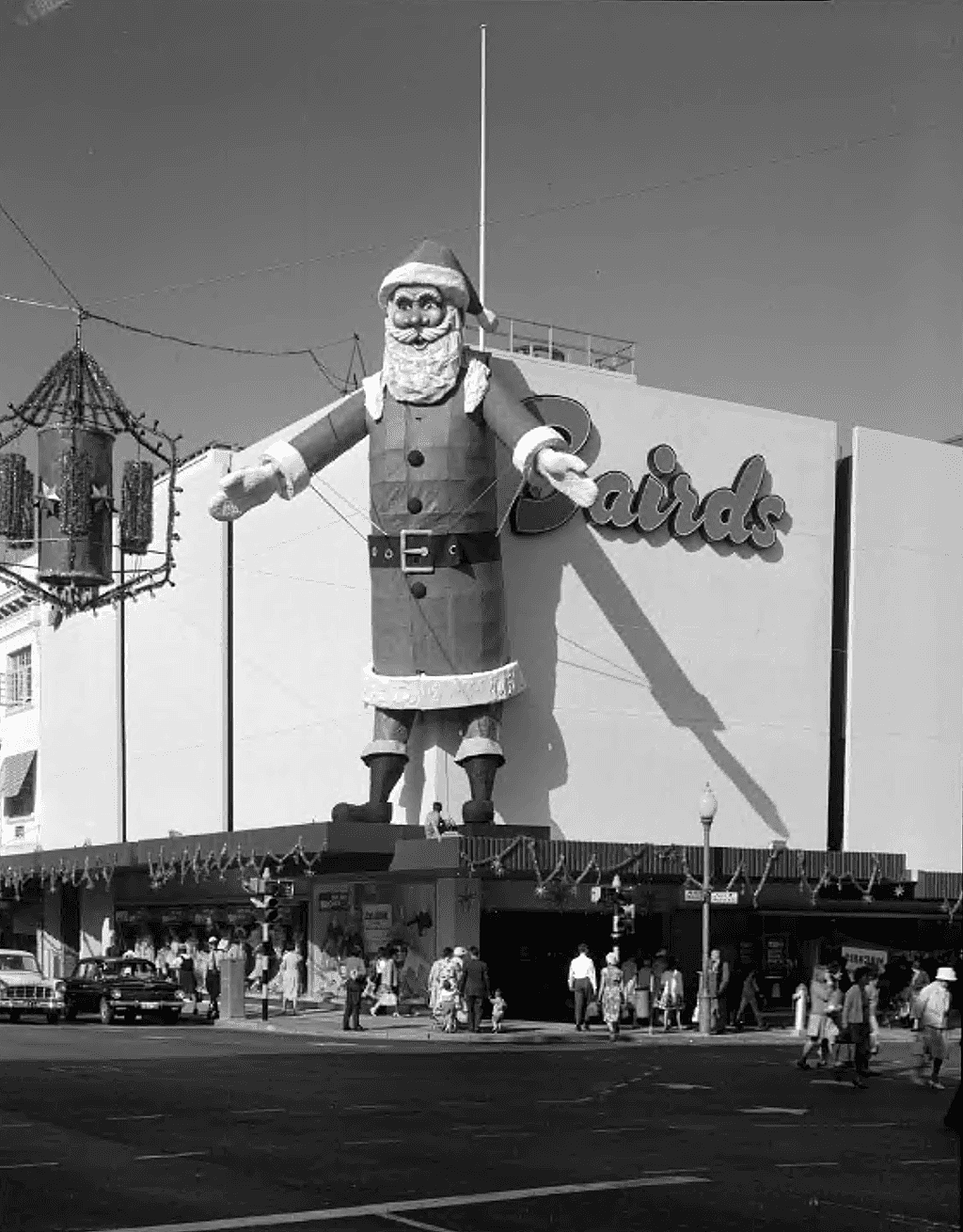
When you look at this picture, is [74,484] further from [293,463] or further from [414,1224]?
[414,1224]

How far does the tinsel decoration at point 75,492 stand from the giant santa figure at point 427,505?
567cm

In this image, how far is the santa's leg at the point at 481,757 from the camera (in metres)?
38.2

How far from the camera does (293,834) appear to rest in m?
38.9

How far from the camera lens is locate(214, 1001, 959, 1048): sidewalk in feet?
109

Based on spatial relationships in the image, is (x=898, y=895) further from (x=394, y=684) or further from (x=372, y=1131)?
(x=372, y=1131)

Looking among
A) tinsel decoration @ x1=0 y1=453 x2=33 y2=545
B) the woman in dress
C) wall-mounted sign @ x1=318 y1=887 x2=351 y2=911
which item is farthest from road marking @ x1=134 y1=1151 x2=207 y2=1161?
wall-mounted sign @ x1=318 y1=887 x2=351 y2=911

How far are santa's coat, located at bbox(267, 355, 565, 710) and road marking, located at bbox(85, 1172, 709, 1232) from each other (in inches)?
990

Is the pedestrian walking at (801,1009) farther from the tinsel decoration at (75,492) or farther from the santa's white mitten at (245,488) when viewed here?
the tinsel decoration at (75,492)

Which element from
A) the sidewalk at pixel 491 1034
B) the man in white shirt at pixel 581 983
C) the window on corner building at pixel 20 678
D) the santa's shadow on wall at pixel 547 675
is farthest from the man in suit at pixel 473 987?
the window on corner building at pixel 20 678

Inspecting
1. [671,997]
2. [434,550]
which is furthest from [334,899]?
[671,997]

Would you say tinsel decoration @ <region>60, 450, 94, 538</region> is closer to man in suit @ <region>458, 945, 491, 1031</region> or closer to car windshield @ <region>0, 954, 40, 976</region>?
man in suit @ <region>458, 945, 491, 1031</region>

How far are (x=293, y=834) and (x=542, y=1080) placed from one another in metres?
16.8

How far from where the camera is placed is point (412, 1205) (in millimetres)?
12453

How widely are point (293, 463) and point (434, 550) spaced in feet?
11.2
